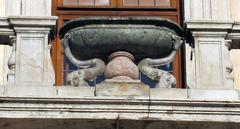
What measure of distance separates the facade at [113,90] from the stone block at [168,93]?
0.01 metres

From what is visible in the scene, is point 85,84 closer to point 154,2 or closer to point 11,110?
point 11,110

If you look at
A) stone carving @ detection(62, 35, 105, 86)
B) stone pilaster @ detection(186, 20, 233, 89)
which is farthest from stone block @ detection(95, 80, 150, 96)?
stone pilaster @ detection(186, 20, 233, 89)

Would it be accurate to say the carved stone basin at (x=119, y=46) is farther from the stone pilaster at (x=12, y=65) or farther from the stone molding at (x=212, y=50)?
the stone pilaster at (x=12, y=65)

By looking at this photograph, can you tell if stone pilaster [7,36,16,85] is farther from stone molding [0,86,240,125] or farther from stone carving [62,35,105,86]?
stone carving [62,35,105,86]

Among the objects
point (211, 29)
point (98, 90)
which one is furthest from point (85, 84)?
point (211, 29)

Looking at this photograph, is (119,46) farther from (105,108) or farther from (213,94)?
(213,94)

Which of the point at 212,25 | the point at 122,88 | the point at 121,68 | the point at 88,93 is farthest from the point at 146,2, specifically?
the point at 88,93

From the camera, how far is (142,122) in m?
19.9

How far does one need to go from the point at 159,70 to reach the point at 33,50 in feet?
5.38

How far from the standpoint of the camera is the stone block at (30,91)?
19.9m

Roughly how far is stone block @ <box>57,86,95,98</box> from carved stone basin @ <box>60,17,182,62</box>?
0.58 meters

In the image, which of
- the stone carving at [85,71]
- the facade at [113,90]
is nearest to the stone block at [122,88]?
the facade at [113,90]

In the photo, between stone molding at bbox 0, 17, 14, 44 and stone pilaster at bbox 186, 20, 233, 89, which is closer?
stone pilaster at bbox 186, 20, 233, 89

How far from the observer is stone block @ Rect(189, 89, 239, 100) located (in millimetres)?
20062
